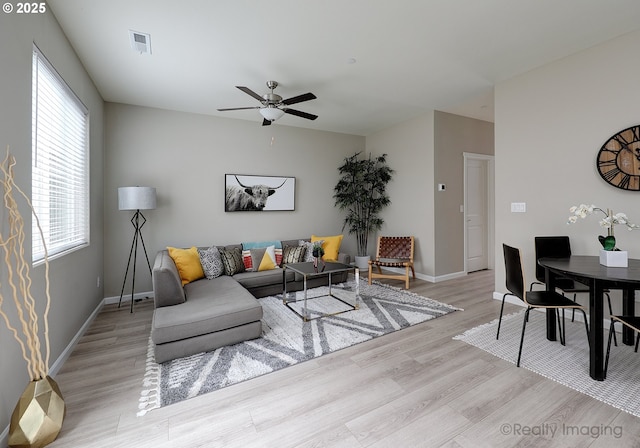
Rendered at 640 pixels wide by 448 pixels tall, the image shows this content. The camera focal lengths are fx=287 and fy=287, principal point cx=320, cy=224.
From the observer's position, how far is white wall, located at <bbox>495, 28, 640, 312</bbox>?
279 centimetres

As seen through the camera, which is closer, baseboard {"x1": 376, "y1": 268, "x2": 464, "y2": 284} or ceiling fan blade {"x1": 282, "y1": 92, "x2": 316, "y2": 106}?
ceiling fan blade {"x1": 282, "y1": 92, "x2": 316, "y2": 106}

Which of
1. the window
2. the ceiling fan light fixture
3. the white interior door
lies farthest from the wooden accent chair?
the window

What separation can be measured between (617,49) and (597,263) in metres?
2.14

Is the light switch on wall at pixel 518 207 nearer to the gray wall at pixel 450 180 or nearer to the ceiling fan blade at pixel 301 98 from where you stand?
the gray wall at pixel 450 180

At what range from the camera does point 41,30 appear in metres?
2.08

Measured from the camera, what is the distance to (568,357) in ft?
7.93

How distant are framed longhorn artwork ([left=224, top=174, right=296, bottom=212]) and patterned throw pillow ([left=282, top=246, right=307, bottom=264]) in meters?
0.93

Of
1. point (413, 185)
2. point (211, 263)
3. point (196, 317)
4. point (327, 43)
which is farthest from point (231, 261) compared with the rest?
point (413, 185)

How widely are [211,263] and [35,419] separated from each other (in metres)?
2.50

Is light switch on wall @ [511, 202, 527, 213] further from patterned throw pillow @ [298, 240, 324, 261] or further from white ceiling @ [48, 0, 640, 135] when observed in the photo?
patterned throw pillow @ [298, 240, 324, 261]

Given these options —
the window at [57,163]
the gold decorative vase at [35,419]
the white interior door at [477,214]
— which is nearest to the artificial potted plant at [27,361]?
the gold decorative vase at [35,419]

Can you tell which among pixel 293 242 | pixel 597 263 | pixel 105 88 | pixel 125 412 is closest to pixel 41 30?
pixel 105 88

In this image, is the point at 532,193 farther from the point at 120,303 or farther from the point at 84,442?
the point at 120,303

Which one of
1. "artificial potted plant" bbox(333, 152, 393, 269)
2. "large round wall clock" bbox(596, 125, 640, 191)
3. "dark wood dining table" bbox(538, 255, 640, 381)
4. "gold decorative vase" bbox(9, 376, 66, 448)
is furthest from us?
"artificial potted plant" bbox(333, 152, 393, 269)
